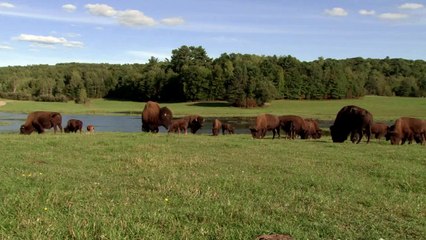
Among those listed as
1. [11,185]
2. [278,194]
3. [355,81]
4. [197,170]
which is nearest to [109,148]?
[197,170]

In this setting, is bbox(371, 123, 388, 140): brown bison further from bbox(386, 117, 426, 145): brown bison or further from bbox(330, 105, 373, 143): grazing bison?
bbox(330, 105, 373, 143): grazing bison

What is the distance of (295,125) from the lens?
3447 centimetres

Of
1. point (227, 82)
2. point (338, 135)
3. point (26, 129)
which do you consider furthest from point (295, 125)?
point (227, 82)

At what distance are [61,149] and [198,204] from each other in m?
10.1

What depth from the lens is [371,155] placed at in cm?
1686

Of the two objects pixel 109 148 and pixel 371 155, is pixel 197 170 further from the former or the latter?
pixel 371 155

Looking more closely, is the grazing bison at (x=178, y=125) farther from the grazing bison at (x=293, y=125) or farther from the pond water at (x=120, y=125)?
the pond water at (x=120, y=125)

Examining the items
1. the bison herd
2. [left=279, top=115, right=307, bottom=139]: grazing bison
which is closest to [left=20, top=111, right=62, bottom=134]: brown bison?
the bison herd

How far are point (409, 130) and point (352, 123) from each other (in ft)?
12.5

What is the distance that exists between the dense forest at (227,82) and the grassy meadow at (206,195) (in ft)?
303

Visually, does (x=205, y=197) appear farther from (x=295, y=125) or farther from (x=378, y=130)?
(x=378, y=130)

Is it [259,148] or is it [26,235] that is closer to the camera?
[26,235]

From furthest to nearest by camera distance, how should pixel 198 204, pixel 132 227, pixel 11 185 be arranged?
pixel 11 185 < pixel 198 204 < pixel 132 227

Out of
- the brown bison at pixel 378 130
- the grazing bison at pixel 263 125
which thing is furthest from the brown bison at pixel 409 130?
the grazing bison at pixel 263 125
